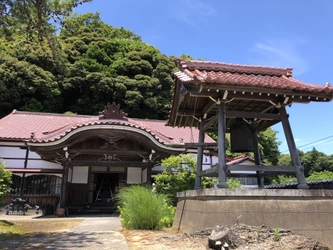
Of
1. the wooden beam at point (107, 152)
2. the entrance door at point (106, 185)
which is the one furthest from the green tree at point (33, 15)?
the entrance door at point (106, 185)

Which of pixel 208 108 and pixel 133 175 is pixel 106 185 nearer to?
pixel 133 175

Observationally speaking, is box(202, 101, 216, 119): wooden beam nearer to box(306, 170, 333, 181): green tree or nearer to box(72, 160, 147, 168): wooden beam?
box(72, 160, 147, 168): wooden beam

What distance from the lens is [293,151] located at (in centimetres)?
582

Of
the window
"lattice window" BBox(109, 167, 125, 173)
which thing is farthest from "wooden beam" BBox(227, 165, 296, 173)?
the window

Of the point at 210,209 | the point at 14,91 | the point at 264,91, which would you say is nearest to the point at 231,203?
the point at 210,209

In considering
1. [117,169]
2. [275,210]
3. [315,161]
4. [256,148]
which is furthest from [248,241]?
[315,161]

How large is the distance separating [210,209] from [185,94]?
2.62 meters

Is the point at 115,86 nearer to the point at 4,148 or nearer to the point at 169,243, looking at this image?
the point at 4,148

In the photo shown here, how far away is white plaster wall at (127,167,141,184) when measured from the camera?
15258mm

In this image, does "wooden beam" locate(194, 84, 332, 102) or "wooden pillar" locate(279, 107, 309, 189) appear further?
"wooden pillar" locate(279, 107, 309, 189)

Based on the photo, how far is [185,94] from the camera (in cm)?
621

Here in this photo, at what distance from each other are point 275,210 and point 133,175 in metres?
11.2

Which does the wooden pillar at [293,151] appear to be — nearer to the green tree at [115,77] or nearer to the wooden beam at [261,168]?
the wooden beam at [261,168]

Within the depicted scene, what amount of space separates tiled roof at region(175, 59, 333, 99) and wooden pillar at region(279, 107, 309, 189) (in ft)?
2.32
